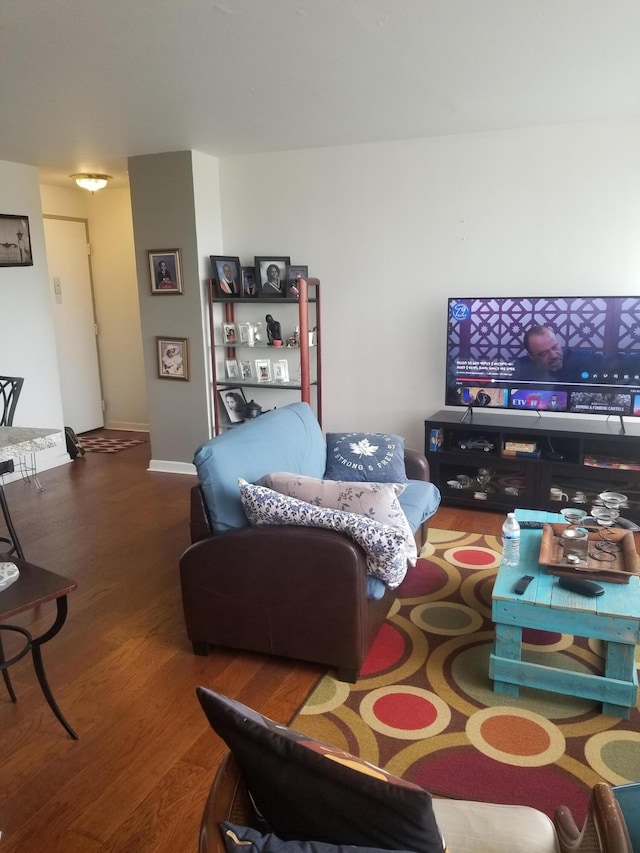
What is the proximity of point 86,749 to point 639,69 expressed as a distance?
12.1 feet

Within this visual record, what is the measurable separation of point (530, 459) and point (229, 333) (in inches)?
Result: 97.2

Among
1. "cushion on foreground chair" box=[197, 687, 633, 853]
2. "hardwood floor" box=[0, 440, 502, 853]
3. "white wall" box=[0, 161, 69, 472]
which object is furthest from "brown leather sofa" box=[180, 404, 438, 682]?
"white wall" box=[0, 161, 69, 472]

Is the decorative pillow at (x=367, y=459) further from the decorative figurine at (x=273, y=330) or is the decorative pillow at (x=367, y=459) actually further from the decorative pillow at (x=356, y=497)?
the decorative figurine at (x=273, y=330)

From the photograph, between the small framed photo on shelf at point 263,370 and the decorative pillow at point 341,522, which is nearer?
the decorative pillow at point 341,522

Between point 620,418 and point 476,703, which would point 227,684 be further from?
point 620,418

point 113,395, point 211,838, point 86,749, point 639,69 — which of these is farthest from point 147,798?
point 113,395

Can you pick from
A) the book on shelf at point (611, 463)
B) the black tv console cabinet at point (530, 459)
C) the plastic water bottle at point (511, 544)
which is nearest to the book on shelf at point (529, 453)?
the black tv console cabinet at point (530, 459)

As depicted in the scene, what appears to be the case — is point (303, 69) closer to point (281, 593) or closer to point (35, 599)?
point (281, 593)

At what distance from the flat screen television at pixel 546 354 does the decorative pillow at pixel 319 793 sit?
3400 mm

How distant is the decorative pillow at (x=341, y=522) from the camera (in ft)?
7.09

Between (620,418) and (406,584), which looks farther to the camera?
(620,418)

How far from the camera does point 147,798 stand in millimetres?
1816

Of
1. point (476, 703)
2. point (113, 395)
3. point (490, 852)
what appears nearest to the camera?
point (490, 852)

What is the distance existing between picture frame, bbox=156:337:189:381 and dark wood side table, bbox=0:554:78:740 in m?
2.95
